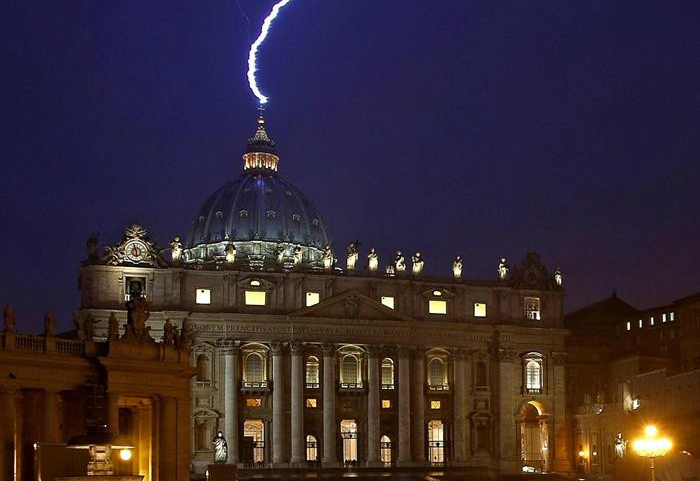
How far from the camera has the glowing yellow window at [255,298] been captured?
108438mm

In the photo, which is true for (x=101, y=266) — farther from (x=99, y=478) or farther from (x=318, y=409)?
(x=99, y=478)

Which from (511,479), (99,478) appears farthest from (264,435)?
(99,478)

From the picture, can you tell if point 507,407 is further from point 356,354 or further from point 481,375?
point 356,354

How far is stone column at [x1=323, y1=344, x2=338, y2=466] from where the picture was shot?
108062mm

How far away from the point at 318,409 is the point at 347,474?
62.2 feet

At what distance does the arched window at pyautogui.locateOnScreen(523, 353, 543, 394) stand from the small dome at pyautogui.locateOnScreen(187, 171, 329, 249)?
30.3 m

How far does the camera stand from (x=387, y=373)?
112562mm

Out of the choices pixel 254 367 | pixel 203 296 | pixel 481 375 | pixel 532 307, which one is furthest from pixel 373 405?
pixel 532 307

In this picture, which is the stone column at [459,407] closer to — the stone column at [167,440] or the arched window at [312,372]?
the arched window at [312,372]

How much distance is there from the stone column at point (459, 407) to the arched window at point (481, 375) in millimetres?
2017

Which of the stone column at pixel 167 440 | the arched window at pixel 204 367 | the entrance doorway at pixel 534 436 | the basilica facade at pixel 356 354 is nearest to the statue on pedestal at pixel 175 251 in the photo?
the basilica facade at pixel 356 354

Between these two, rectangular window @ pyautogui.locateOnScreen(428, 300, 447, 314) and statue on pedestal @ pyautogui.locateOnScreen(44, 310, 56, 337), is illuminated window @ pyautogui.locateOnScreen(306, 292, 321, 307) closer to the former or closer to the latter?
rectangular window @ pyautogui.locateOnScreen(428, 300, 447, 314)

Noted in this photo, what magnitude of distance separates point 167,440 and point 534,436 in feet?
225

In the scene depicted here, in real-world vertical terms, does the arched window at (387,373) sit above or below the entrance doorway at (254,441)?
above
